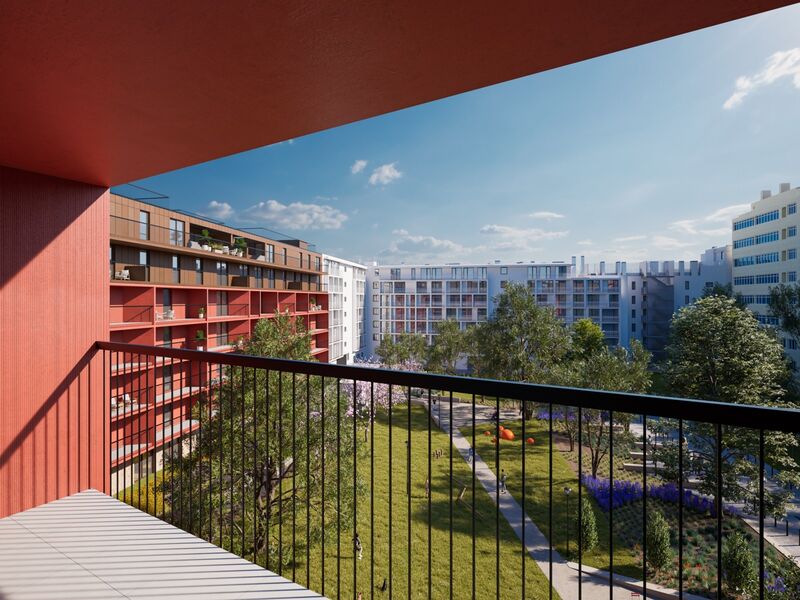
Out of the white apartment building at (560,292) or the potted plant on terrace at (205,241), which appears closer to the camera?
the potted plant on terrace at (205,241)

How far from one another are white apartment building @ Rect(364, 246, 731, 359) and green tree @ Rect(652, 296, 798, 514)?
2533 centimetres

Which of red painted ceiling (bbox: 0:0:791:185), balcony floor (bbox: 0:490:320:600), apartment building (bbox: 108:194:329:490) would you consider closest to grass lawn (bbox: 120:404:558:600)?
apartment building (bbox: 108:194:329:490)

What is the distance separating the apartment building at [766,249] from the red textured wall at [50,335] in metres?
32.8

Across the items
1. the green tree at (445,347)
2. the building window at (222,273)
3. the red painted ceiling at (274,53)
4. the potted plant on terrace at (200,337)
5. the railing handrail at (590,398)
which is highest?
the building window at (222,273)

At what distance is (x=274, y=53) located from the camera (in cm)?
148

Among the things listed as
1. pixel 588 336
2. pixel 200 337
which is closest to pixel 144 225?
pixel 200 337

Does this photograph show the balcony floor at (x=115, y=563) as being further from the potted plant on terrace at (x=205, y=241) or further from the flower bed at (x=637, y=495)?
the potted plant on terrace at (x=205, y=241)

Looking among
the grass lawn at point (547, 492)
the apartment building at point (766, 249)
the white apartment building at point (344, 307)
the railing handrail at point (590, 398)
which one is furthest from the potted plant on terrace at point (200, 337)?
the apartment building at point (766, 249)

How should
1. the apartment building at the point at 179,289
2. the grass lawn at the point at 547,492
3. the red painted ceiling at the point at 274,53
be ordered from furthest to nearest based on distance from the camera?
the apartment building at the point at 179,289
the grass lawn at the point at 547,492
the red painted ceiling at the point at 274,53

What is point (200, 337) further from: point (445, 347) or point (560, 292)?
point (560, 292)

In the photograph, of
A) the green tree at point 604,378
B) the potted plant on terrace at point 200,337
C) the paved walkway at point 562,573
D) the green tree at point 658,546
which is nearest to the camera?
the paved walkway at point 562,573

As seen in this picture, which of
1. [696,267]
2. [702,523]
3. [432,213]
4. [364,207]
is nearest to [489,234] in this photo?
[432,213]

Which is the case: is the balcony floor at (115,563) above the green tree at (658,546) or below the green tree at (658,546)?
above

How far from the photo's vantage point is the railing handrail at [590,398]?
104 cm
